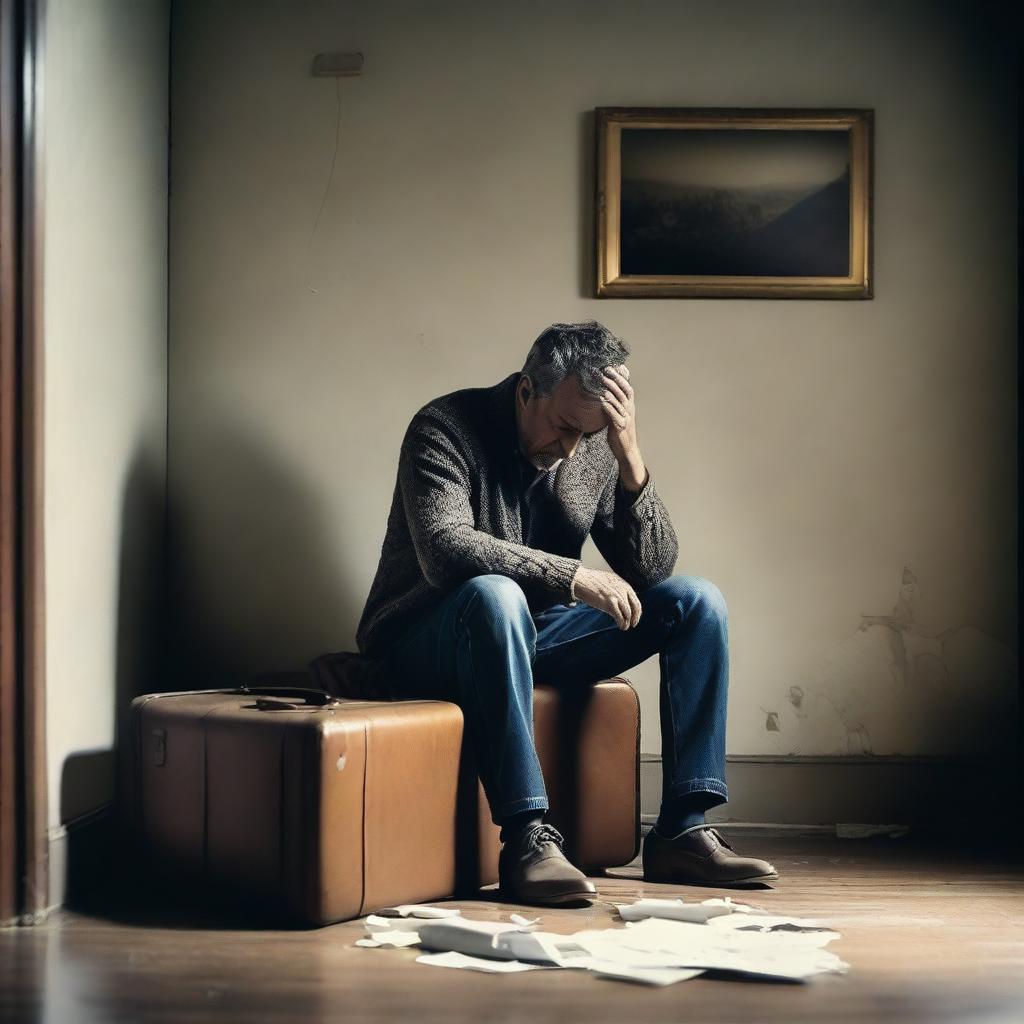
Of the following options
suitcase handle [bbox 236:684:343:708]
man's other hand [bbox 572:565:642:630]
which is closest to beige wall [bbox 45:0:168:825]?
suitcase handle [bbox 236:684:343:708]

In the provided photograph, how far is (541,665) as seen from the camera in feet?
7.66

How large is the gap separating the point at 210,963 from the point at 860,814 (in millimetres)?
1679

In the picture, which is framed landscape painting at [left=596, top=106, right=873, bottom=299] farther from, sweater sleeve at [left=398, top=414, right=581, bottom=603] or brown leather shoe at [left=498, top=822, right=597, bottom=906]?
brown leather shoe at [left=498, top=822, right=597, bottom=906]

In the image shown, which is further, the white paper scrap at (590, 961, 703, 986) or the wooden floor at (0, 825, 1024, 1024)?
the white paper scrap at (590, 961, 703, 986)

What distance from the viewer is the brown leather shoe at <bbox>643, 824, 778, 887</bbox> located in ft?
7.19

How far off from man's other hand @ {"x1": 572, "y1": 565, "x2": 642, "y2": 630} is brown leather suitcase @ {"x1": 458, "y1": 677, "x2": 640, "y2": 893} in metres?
0.21

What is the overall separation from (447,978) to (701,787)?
0.75m

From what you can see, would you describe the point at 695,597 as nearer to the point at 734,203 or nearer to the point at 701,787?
the point at 701,787

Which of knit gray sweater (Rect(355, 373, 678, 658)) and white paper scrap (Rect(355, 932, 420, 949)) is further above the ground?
knit gray sweater (Rect(355, 373, 678, 658))

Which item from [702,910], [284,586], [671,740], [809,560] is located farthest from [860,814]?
[284,586]

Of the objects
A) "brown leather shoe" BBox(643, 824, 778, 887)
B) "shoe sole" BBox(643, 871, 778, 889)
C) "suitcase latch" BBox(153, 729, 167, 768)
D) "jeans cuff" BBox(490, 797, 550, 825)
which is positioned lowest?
"shoe sole" BBox(643, 871, 778, 889)

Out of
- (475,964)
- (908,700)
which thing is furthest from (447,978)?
(908,700)

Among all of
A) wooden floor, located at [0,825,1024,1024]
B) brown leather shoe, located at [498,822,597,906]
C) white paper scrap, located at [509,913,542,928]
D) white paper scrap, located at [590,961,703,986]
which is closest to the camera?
wooden floor, located at [0,825,1024,1024]

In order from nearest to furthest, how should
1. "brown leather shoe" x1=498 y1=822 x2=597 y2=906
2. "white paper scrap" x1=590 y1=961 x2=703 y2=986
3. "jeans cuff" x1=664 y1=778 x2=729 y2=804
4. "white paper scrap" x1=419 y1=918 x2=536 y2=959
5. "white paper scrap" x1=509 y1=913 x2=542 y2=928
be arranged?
"white paper scrap" x1=590 y1=961 x2=703 y2=986
"white paper scrap" x1=419 y1=918 x2=536 y2=959
"white paper scrap" x1=509 y1=913 x2=542 y2=928
"brown leather shoe" x1=498 y1=822 x2=597 y2=906
"jeans cuff" x1=664 y1=778 x2=729 y2=804
